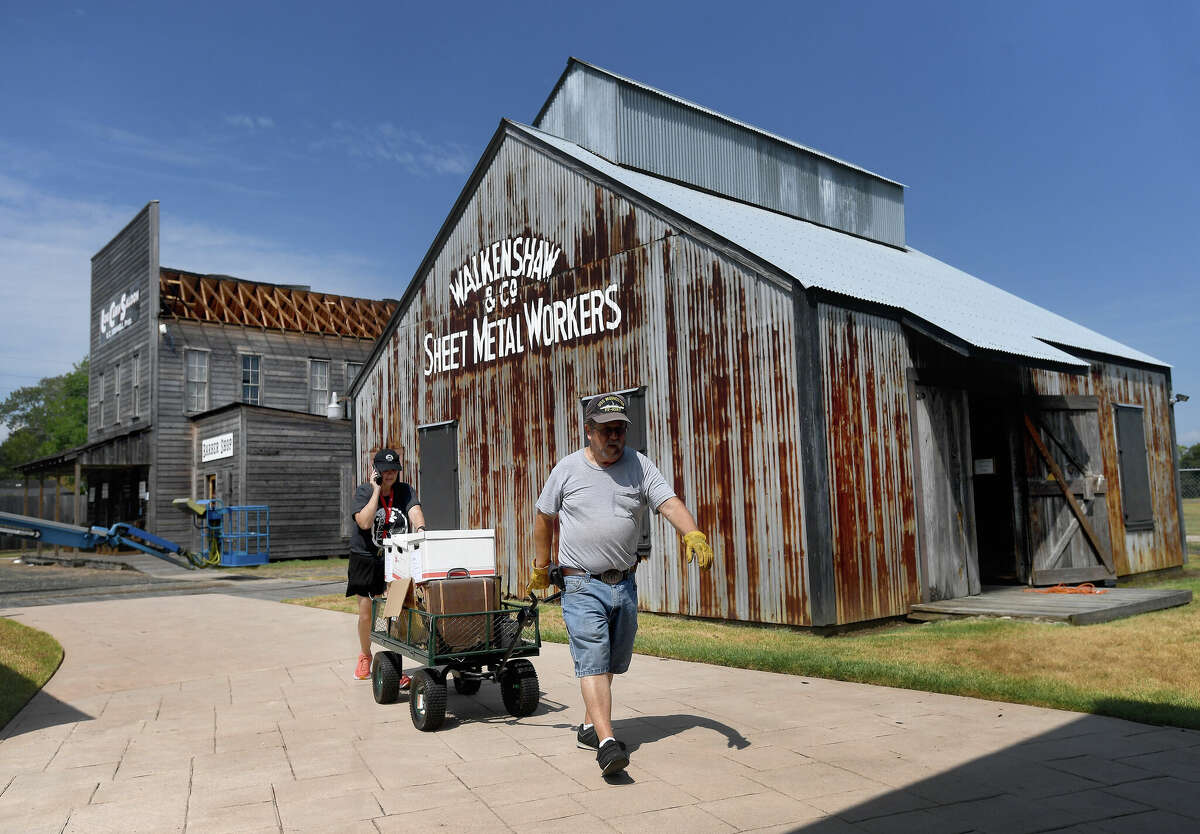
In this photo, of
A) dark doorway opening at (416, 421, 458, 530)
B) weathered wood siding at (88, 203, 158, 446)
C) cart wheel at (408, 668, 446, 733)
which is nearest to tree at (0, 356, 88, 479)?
weathered wood siding at (88, 203, 158, 446)

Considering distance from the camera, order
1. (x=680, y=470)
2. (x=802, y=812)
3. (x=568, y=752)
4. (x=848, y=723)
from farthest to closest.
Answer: (x=680, y=470) → (x=848, y=723) → (x=568, y=752) → (x=802, y=812)

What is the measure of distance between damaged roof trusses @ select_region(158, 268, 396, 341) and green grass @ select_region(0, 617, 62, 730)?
21.2 meters

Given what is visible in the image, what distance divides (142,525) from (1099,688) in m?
30.7

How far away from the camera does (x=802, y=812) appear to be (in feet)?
13.8

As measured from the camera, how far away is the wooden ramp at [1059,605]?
10.3m

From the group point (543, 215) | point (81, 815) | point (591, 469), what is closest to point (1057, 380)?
point (543, 215)

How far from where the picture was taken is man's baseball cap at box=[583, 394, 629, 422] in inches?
209

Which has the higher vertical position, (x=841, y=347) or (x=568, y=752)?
(x=841, y=347)

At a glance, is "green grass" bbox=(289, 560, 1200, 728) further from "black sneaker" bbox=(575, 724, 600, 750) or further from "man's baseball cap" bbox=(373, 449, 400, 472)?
"man's baseball cap" bbox=(373, 449, 400, 472)

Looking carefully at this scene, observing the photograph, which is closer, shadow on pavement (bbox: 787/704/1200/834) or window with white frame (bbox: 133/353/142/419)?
shadow on pavement (bbox: 787/704/1200/834)

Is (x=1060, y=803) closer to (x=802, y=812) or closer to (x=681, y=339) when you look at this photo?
(x=802, y=812)

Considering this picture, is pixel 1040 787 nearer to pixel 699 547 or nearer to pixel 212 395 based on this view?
pixel 699 547

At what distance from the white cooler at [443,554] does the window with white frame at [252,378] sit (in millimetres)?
27166

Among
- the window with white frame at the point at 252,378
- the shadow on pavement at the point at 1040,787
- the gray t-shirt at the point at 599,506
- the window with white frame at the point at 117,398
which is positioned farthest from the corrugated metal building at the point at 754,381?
the window with white frame at the point at 117,398
